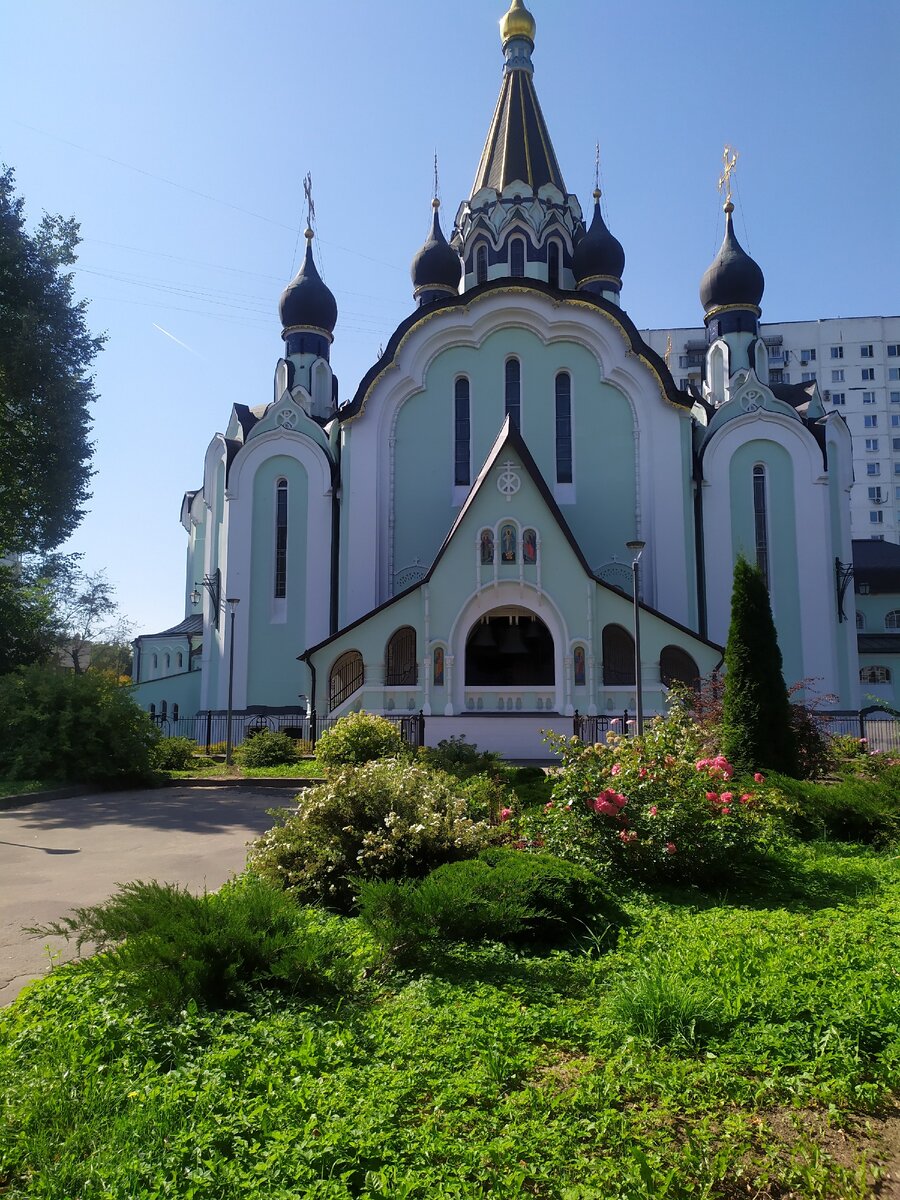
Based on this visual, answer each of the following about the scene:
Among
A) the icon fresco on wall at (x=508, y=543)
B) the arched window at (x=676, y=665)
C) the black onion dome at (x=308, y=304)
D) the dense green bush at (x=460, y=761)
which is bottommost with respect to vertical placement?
the dense green bush at (x=460, y=761)

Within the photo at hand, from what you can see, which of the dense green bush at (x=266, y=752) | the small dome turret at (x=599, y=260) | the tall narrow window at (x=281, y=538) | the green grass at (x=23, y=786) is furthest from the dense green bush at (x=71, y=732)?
the small dome turret at (x=599, y=260)

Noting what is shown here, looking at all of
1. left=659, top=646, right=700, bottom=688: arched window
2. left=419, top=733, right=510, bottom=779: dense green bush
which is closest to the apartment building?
left=659, top=646, right=700, bottom=688: arched window

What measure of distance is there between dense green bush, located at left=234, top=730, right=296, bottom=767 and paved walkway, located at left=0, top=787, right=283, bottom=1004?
14.1ft

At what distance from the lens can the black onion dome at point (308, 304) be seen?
113ft

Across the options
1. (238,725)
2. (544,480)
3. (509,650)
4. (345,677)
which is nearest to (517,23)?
(544,480)

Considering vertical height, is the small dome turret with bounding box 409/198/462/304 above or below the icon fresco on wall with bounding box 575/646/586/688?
above

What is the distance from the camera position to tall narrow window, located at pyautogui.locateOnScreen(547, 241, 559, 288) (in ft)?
116

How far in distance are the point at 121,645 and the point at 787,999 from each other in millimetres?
63876

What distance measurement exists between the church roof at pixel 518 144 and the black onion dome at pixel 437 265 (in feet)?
10.4

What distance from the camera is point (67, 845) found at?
30.4 feet

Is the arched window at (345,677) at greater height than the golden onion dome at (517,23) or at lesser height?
lesser

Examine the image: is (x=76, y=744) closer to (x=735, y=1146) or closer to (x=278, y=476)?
(x=735, y=1146)

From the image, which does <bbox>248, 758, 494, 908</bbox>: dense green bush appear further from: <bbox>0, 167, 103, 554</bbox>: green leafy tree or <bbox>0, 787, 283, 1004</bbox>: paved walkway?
<bbox>0, 167, 103, 554</bbox>: green leafy tree

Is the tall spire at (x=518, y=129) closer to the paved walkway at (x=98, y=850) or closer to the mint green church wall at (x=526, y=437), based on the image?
the mint green church wall at (x=526, y=437)
